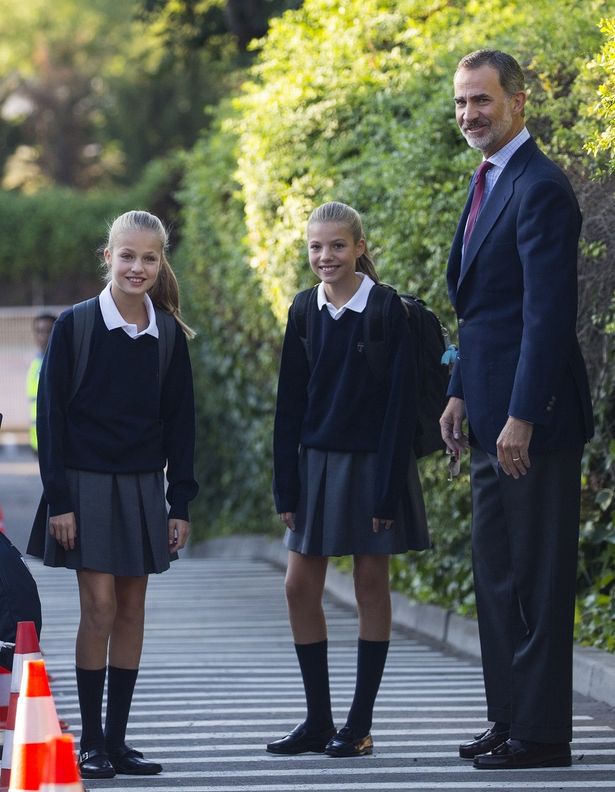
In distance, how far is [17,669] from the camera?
14.7 feet

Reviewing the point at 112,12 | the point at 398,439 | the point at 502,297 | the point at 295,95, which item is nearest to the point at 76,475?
the point at 398,439

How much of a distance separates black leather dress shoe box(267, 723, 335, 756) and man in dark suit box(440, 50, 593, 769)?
511 mm

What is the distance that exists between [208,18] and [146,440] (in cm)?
1518

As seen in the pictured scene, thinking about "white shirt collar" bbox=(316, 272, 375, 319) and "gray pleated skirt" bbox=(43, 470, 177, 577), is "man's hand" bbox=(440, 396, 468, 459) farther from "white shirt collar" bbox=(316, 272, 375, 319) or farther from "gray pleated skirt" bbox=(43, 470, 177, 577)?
"gray pleated skirt" bbox=(43, 470, 177, 577)

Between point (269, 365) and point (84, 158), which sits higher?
point (84, 158)

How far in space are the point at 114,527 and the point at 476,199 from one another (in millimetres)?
1589

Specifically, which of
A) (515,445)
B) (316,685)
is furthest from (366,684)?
(515,445)

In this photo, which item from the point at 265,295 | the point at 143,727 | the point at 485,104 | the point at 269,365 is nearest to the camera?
the point at 485,104

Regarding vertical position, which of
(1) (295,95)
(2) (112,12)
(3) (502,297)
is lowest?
(3) (502,297)

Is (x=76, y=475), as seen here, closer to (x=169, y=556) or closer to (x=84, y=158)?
(x=169, y=556)

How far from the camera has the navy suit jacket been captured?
4.70 meters

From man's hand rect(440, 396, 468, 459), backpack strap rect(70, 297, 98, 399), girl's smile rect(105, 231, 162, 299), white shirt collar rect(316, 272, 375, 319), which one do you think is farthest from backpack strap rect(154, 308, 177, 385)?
man's hand rect(440, 396, 468, 459)

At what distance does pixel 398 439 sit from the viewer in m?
5.20

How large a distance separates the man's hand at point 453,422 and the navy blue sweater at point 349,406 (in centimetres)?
12
